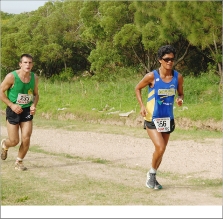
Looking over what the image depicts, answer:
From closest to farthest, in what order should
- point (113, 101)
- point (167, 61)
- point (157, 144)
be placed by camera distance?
point (167, 61)
point (157, 144)
point (113, 101)

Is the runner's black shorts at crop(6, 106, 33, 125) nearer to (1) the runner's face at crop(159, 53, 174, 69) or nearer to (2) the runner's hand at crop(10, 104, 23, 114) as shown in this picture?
(2) the runner's hand at crop(10, 104, 23, 114)

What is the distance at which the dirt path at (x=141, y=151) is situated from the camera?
826 cm

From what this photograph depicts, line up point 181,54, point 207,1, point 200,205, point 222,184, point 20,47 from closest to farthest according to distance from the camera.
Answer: point 200,205
point 222,184
point 207,1
point 181,54
point 20,47

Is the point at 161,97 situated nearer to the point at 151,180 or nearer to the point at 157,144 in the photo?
the point at 157,144

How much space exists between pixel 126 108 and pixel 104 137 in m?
4.33

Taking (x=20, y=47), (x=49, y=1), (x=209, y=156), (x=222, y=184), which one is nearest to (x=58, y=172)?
(x=222, y=184)

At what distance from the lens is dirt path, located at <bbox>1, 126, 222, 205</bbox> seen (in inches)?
325

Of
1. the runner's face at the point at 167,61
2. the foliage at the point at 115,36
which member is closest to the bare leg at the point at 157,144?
the runner's face at the point at 167,61

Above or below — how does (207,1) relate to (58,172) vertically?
above

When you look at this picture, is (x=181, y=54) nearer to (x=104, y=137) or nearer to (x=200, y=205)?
(x=104, y=137)

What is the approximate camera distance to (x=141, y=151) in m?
11.2

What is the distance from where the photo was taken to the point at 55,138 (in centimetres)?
1364

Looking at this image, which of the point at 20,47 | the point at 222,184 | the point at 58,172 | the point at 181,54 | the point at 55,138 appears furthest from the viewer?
the point at 20,47

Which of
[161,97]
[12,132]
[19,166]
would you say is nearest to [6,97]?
[12,132]
